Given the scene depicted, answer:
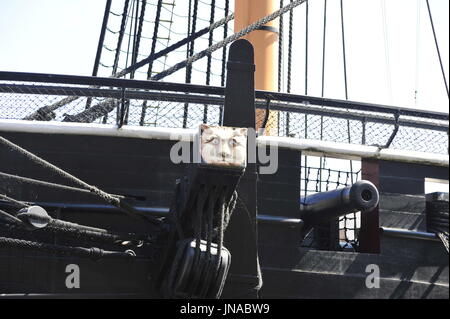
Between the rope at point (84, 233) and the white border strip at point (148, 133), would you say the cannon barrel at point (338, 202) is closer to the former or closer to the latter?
the white border strip at point (148, 133)

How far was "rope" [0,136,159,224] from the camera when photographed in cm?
377

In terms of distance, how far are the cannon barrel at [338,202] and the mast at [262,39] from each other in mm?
2303

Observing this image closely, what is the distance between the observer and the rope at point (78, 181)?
3770 millimetres

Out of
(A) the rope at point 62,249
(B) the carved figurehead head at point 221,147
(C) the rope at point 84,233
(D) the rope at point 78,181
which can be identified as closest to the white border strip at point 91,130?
(D) the rope at point 78,181

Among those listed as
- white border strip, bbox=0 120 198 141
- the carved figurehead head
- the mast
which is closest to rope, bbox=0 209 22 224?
white border strip, bbox=0 120 198 141

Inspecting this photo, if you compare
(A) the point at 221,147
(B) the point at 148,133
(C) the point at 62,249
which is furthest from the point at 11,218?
(A) the point at 221,147

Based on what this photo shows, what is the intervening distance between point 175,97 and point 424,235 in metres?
2.33

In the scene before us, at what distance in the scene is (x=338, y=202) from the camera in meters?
4.80

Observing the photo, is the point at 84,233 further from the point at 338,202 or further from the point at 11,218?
the point at 338,202

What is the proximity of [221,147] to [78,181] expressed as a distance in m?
1.09

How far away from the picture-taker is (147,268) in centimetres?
446
